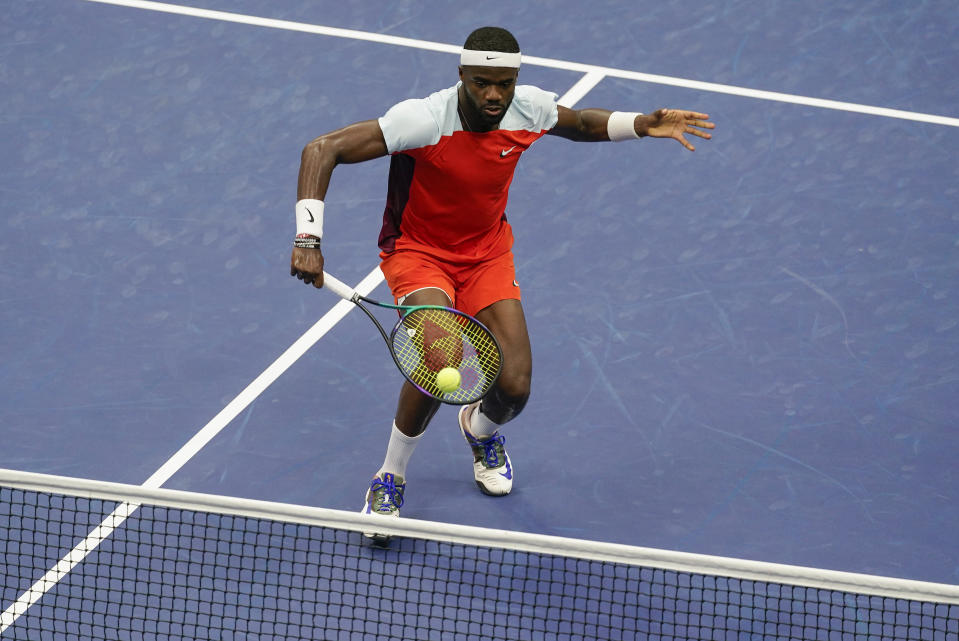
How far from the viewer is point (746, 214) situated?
7672mm

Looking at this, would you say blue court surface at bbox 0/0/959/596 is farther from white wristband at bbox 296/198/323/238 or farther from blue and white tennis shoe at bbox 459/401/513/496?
white wristband at bbox 296/198/323/238

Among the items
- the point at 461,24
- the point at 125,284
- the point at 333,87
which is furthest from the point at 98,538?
the point at 461,24

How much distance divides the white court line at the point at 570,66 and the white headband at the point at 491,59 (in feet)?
12.0

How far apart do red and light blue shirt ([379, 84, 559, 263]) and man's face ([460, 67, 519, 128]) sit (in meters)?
0.15

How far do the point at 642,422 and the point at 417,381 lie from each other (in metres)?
1.49

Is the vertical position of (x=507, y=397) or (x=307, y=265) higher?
(x=307, y=265)

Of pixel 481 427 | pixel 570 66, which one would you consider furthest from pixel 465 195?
pixel 570 66

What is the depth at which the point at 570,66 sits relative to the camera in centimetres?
886

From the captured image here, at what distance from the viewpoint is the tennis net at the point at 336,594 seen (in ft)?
16.8

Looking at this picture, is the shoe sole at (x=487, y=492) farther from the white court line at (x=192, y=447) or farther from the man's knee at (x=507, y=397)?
the white court line at (x=192, y=447)

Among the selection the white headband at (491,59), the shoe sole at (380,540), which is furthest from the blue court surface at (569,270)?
the white headband at (491,59)

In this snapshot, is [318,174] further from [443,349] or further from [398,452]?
[398,452]

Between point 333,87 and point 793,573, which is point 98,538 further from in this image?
point 333,87

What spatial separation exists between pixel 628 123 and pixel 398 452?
170 cm
